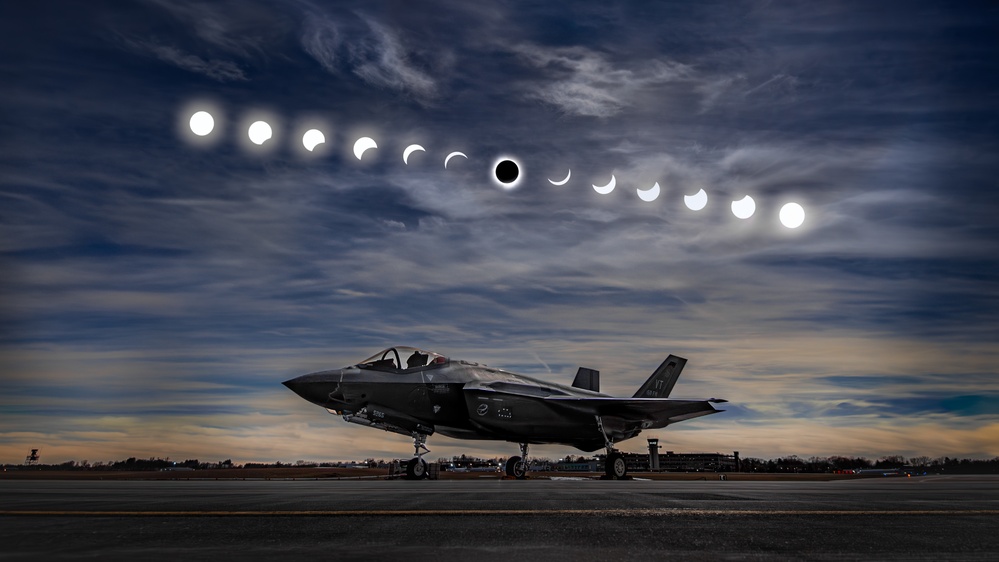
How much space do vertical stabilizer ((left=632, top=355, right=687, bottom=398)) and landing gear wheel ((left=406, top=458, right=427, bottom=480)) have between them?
18.3m

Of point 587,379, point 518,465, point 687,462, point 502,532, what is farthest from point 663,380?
point 687,462

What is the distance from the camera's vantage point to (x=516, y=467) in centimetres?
3175

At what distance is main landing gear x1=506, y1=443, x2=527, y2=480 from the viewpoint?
104 ft

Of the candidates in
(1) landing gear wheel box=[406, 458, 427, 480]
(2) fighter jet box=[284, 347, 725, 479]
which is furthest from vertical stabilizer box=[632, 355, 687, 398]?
(1) landing gear wheel box=[406, 458, 427, 480]

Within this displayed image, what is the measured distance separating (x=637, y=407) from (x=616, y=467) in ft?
13.2

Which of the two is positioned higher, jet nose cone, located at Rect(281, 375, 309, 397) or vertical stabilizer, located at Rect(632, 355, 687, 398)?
vertical stabilizer, located at Rect(632, 355, 687, 398)

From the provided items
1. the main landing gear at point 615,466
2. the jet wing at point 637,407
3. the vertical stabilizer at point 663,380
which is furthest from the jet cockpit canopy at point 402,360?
the vertical stabilizer at point 663,380

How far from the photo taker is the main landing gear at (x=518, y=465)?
31609mm

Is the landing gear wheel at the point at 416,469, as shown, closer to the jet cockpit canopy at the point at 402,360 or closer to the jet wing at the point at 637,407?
the jet cockpit canopy at the point at 402,360

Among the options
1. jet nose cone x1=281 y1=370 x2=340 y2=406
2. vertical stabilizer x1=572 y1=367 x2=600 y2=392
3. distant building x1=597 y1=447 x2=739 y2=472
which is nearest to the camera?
jet nose cone x1=281 y1=370 x2=340 y2=406

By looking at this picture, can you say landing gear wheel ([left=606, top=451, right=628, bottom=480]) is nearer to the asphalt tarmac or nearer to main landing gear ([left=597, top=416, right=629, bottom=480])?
main landing gear ([left=597, top=416, right=629, bottom=480])

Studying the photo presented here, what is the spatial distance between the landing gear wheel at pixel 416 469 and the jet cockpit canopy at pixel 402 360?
4033 millimetres

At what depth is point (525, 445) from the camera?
31609 mm

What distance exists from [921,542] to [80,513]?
28.4 feet
